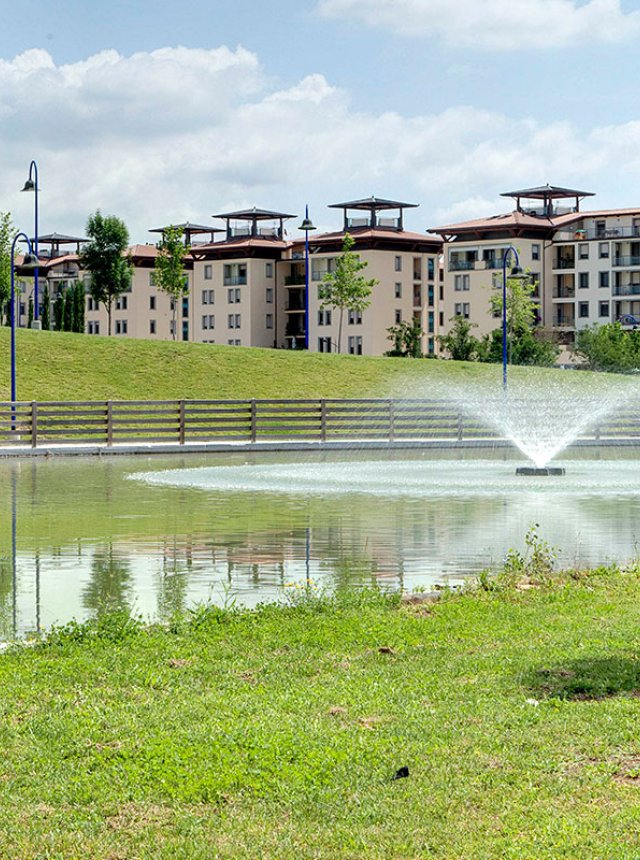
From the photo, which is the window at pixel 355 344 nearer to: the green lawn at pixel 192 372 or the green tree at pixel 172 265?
the green tree at pixel 172 265

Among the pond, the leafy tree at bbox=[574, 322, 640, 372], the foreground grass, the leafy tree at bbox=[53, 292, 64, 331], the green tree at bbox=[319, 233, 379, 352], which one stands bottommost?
the pond

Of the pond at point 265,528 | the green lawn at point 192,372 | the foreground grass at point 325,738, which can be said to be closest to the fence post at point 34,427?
the pond at point 265,528

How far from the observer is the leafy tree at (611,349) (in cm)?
10212

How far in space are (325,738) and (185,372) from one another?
203 ft

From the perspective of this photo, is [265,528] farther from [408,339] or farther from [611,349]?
[408,339]

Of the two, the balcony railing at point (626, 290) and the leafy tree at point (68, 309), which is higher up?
the balcony railing at point (626, 290)

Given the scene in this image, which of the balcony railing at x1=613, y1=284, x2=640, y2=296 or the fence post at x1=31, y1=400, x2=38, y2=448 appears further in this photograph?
the balcony railing at x1=613, y1=284, x2=640, y2=296

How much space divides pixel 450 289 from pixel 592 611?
121795mm

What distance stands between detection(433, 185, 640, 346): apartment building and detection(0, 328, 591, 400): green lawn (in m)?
50.8

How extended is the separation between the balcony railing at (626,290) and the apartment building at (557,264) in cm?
9

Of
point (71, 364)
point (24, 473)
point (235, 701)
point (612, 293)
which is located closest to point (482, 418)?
point (71, 364)

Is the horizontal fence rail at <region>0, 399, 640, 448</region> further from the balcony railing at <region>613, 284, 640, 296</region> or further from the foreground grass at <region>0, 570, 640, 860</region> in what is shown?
the balcony railing at <region>613, 284, 640, 296</region>

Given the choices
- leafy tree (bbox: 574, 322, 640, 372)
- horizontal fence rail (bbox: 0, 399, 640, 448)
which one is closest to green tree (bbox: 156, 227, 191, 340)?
leafy tree (bbox: 574, 322, 640, 372)

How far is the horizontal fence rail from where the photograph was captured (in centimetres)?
4756
